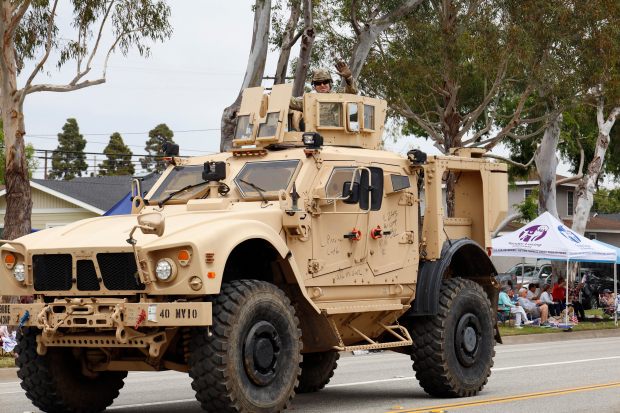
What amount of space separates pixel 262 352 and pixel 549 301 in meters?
24.1

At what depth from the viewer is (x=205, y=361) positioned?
9836 mm

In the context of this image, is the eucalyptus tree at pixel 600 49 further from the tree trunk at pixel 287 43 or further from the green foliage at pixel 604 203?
the green foliage at pixel 604 203

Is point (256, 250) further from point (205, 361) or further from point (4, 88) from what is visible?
point (4, 88)

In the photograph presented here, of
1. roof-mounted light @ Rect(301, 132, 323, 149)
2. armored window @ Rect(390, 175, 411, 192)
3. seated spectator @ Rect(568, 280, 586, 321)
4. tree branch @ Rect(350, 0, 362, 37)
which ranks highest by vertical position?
tree branch @ Rect(350, 0, 362, 37)

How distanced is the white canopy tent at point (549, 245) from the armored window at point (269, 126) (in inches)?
743

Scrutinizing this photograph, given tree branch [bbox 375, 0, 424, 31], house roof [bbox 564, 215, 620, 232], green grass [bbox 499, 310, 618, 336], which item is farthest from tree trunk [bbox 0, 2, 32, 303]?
house roof [bbox 564, 215, 620, 232]

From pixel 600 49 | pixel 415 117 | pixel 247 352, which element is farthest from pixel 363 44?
pixel 247 352

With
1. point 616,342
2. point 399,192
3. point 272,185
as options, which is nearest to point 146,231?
point 272,185

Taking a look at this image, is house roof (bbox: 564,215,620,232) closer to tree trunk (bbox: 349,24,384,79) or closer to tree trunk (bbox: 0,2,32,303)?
tree trunk (bbox: 349,24,384,79)

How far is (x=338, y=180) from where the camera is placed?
468 inches

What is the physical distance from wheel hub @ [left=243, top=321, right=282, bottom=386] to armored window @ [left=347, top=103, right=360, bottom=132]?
3.18 metres

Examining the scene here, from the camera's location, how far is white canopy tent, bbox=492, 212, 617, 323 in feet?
100.0

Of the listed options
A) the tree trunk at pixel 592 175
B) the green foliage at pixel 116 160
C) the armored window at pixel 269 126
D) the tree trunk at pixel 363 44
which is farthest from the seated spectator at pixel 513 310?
the green foliage at pixel 116 160

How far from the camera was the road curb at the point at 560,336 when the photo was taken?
2762 cm
